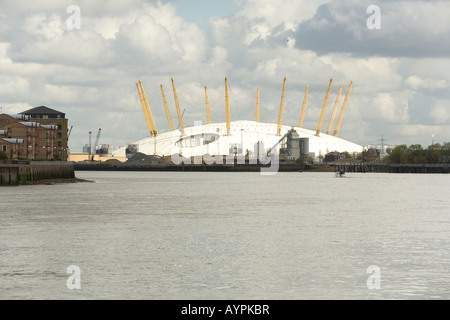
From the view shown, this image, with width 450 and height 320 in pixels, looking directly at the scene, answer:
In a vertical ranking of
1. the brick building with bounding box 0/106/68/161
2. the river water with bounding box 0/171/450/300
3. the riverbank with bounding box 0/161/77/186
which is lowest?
the river water with bounding box 0/171/450/300

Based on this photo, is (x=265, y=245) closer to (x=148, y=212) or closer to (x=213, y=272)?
(x=213, y=272)

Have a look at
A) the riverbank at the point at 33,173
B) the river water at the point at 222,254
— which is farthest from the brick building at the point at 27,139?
the river water at the point at 222,254

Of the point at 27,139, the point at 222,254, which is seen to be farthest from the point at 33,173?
the point at 222,254

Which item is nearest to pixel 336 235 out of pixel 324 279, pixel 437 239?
pixel 437 239

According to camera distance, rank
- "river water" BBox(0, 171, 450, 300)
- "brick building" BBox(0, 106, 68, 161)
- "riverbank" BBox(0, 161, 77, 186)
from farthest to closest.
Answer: "brick building" BBox(0, 106, 68, 161)
"riverbank" BBox(0, 161, 77, 186)
"river water" BBox(0, 171, 450, 300)

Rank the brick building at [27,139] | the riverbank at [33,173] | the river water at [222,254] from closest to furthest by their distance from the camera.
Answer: the river water at [222,254] < the riverbank at [33,173] < the brick building at [27,139]

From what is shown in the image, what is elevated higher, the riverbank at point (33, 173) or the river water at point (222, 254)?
the riverbank at point (33, 173)

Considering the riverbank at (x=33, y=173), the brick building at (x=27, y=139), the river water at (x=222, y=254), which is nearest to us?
the river water at (x=222, y=254)

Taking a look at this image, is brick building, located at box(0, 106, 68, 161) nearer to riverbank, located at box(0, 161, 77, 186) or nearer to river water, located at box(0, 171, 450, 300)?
riverbank, located at box(0, 161, 77, 186)

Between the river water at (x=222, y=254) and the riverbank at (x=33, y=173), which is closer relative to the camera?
the river water at (x=222, y=254)

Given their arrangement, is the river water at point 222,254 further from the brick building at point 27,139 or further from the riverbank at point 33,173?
the brick building at point 27,139

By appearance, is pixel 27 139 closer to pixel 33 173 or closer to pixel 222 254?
pixel 33 173

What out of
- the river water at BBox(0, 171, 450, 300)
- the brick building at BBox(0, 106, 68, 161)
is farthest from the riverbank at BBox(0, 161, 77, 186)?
the river water at BBox(0, 171, 450, 300)

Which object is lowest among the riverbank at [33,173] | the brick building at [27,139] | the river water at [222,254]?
the river water at [222,254]
